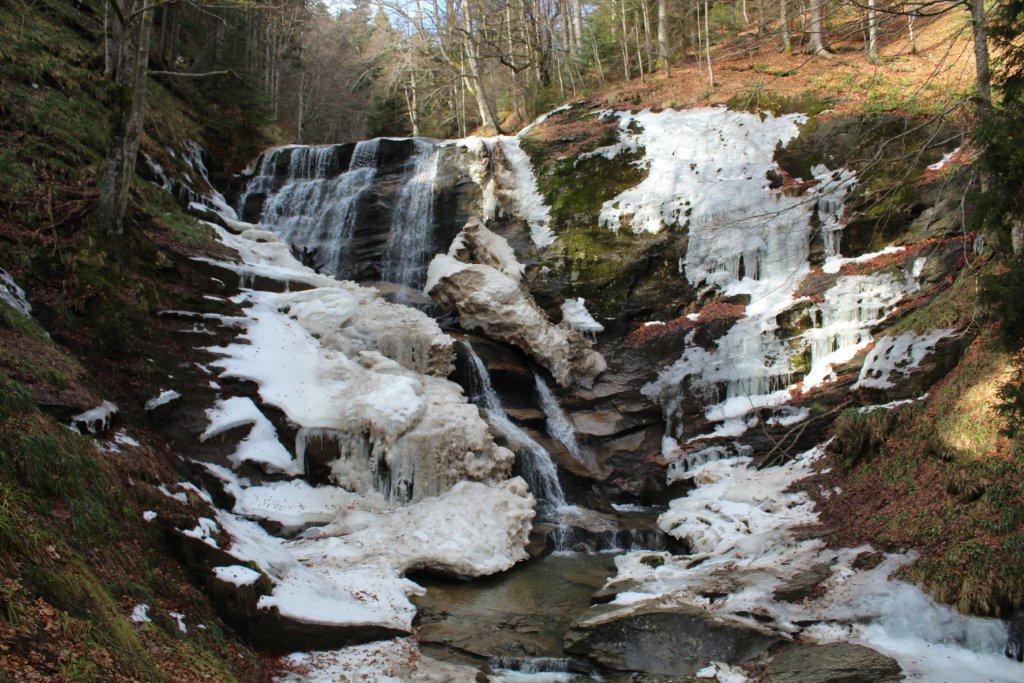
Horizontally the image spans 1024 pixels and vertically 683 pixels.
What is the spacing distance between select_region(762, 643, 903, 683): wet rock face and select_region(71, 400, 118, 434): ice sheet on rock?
298 inches

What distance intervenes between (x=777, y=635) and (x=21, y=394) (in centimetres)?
764

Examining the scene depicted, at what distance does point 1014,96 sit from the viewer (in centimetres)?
572

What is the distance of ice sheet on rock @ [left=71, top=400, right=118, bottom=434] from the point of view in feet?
22.5

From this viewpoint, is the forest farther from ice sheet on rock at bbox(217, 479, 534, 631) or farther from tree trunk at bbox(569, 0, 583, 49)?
tree trunk at bbox(569, 0, 583, 49)

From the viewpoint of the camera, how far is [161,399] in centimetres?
984

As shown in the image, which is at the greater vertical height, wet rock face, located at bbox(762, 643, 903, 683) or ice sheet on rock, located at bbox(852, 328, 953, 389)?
ice sheet on rock, located at bbox(852, 328, 953, 389)

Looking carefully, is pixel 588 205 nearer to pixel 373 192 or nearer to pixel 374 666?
pixel 373 192

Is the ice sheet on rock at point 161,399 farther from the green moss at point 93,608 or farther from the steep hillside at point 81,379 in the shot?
the green moss at point 93,608

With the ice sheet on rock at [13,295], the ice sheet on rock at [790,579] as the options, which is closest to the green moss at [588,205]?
the ice sheet on rock at [790,579]

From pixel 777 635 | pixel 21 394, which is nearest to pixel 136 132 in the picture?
pixel 21 394

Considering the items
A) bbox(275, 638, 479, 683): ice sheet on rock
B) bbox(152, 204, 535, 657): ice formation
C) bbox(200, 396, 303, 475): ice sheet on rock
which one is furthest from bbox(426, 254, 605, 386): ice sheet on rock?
bbox(275, 638, 479, 683): ice sheet on rock

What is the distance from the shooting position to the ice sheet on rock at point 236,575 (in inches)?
234

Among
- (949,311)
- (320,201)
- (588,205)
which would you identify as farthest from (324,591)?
(320,201)

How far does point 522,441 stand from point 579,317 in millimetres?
4856
